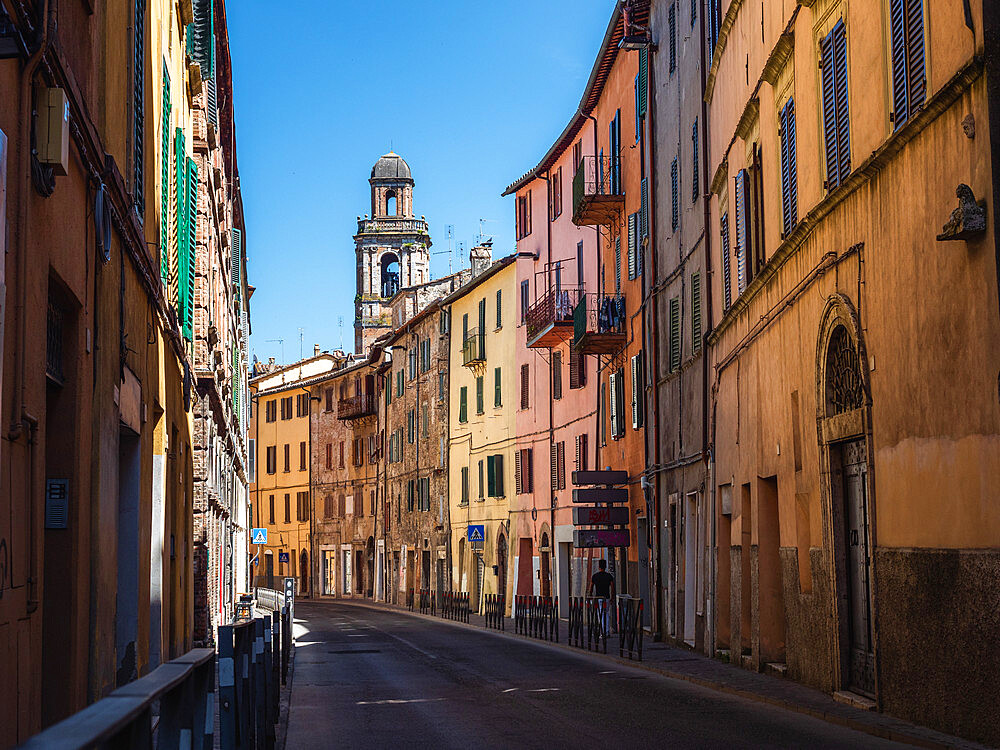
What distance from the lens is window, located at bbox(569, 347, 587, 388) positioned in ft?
130

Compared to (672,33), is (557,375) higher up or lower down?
lower down

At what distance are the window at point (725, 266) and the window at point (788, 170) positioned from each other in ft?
13.7

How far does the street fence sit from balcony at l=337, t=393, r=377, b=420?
39.6 metres

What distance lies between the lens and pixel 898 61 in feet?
40.1

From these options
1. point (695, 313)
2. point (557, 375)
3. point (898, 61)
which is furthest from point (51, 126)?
point (557, 375)

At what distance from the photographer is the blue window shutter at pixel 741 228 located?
805 inches

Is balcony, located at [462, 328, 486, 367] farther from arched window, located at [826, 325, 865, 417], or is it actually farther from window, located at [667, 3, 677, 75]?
arched window, located at [826, 325, 865, 417]

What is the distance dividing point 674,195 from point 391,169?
86.8 metres

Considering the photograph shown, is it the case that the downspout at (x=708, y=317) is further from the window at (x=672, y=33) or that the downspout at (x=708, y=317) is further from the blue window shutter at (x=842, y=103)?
the blue window shutter at (x=842, y=103)

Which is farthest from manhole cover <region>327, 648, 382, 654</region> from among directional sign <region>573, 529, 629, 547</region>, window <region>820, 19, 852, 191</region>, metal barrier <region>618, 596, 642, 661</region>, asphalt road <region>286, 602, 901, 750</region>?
window <region>820, 19, 852, 191</region>

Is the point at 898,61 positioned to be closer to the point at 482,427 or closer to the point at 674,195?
the point at 674,195

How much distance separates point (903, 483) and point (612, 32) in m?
23.6

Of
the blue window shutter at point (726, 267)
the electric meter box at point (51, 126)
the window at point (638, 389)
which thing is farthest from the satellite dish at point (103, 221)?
the window at point (638, 389)

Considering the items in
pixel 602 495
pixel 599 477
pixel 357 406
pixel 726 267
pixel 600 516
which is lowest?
pixel 600 516
